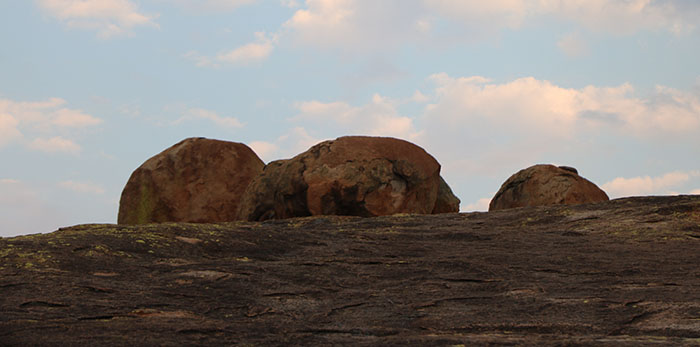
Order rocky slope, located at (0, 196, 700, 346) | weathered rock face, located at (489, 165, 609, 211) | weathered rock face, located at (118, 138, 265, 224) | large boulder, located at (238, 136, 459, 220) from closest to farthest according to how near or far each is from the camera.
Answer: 1. rocky slope, located at (0, 196, 700, 346)
2. large boulder, located at (238, 136, 459, 220)
3. weathered rock face, located at (118, 138, 265, 224)
4. weathered rock face, located at (489, 165, 609, 211)

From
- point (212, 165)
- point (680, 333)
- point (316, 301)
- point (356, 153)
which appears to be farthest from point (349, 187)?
point (680, 333)

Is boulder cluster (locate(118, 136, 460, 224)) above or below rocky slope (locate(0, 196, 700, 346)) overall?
above

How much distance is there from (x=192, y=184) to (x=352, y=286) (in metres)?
9.85

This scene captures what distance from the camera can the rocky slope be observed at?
4.14 m

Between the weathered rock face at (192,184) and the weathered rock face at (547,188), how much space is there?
217 inches

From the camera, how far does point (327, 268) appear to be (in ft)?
20.6

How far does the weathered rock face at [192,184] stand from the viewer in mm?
14875

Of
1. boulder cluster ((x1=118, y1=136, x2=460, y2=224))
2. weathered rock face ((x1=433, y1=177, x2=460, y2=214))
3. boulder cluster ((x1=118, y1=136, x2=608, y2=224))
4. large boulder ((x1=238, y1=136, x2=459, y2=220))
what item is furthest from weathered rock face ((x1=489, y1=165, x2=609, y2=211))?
large boulder ((x1=238, y1=136, x2=459, y2=220))

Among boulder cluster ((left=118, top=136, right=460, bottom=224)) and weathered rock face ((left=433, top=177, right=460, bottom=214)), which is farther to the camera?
weathered rock face ((left=433, top=177, right=460, bottom=214))

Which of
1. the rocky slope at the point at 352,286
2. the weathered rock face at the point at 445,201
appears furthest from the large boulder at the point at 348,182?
the rocky slope at the point at 352,286

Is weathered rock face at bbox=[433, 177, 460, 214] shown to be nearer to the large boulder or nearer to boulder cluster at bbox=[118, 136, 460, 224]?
boulder cluster at bbox=[118, 136, 460, 224]

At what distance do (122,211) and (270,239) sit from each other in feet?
29.0

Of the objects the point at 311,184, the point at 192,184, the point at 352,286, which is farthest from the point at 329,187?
the point at 352,286

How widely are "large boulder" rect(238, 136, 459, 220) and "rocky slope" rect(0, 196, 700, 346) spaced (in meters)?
3.06
